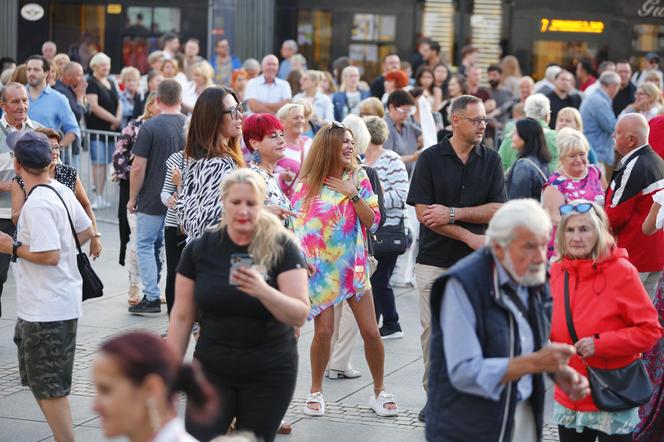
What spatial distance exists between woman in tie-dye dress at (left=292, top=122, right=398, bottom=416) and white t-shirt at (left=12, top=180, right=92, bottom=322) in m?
1.73

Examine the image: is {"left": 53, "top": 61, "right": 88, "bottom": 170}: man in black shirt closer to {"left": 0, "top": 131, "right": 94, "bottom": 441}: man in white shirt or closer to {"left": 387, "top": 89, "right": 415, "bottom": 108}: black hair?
{"left": 387, "top": 89, "right": 415, "bottom": 108}: black hair

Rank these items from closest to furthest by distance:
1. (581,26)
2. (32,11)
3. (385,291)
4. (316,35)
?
(385,291)
(581,26)
(316,35)
(32,11)

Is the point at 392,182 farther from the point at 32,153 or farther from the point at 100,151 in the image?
the point at 100,151

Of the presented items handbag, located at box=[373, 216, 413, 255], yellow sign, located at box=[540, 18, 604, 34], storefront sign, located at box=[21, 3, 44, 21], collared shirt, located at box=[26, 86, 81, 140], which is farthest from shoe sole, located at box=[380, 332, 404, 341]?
storefront sign, located at box=[21, 3, 44, 21]

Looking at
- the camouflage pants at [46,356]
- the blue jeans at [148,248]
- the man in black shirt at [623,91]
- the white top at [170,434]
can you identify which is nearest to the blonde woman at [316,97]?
the man in black shirt at [623,91]

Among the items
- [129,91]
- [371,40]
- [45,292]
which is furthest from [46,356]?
[371,40]

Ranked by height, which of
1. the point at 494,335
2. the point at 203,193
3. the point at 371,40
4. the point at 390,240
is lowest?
the point at 390,240

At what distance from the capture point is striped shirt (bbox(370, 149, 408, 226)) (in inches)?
374

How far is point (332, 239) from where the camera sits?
7559 millimetres

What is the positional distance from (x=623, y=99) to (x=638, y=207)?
1089 centimetres

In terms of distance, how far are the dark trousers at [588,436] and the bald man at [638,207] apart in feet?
9.00

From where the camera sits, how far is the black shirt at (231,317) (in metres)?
5.01

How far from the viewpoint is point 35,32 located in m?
27.2

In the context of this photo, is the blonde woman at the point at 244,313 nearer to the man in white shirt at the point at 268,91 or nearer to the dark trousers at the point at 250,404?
the dark trousers at the point at 250,404
